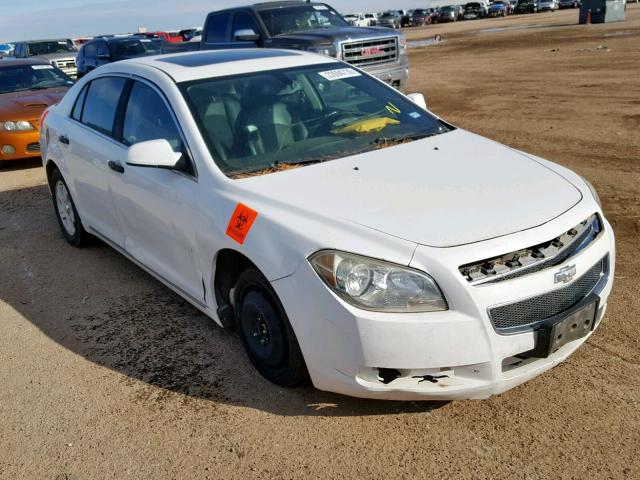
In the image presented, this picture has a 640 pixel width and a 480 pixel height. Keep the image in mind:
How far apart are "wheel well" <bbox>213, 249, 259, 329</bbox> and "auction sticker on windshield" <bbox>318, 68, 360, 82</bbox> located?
5.34 ft

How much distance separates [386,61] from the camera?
1229 centimetres

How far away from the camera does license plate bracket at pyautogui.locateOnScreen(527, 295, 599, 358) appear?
9.22ft

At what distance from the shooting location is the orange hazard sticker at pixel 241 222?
10.6 ft

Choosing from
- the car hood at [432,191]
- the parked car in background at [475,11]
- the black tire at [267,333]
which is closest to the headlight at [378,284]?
the car hood at [432,191]

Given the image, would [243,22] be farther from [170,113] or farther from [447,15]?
[447,15]

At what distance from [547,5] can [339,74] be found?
62802mm

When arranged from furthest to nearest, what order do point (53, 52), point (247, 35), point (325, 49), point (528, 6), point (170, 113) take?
1. point (528, 6)
2. point (53, 52)
3. point (247, 35)
4. point (325, 49)
5. point (170, 113)

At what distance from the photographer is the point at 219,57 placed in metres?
4.55

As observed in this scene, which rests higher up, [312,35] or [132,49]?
[312,35]

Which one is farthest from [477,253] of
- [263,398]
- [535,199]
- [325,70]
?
[325,70]

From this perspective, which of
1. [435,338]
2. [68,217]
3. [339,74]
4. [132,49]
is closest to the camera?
[435,338]

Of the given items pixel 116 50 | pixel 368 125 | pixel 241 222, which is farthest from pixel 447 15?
pixel 241 222

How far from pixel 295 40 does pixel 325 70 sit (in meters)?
7.15

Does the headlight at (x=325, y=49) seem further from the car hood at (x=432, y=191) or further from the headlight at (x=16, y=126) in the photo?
the car hood at (x=432, y=191)
